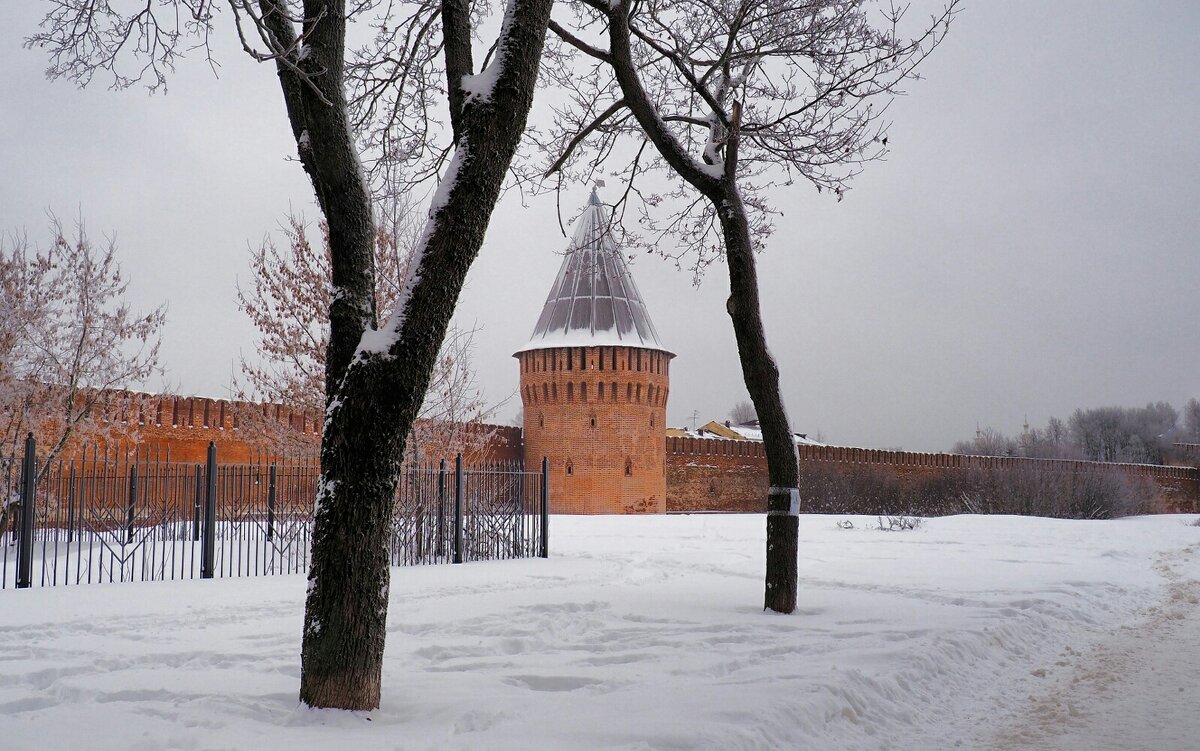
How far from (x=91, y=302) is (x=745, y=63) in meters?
10.9

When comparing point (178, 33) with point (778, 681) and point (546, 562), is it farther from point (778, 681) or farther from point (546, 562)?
point (546, 562)

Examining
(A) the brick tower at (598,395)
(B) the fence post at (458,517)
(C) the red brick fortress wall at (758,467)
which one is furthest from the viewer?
(C) the red brick fortress wall at (758,467)

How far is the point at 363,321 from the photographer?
3719 millimetres

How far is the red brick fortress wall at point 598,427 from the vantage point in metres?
25.6

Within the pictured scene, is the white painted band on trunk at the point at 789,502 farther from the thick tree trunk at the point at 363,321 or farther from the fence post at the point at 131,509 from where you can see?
the fence post at the point at 131,509

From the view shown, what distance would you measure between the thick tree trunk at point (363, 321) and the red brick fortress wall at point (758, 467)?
A: 24463 mm

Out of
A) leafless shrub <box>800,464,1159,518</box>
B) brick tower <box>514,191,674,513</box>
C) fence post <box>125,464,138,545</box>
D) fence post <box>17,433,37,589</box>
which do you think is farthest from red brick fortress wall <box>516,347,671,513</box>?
fence post <box>17,433,37,589</box>

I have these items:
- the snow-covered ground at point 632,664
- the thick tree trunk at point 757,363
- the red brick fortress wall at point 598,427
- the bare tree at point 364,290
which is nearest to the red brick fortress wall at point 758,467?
the red brick fortress wall at point 598,427

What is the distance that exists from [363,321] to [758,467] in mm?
27523

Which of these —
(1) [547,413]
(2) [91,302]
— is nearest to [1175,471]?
(1) [547,413]

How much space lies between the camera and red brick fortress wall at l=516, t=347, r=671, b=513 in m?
25.6

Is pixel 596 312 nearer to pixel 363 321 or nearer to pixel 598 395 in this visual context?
pixel 598 395

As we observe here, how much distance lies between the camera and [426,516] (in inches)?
404

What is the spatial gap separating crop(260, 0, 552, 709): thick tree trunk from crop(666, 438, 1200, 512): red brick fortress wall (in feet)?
80.3
